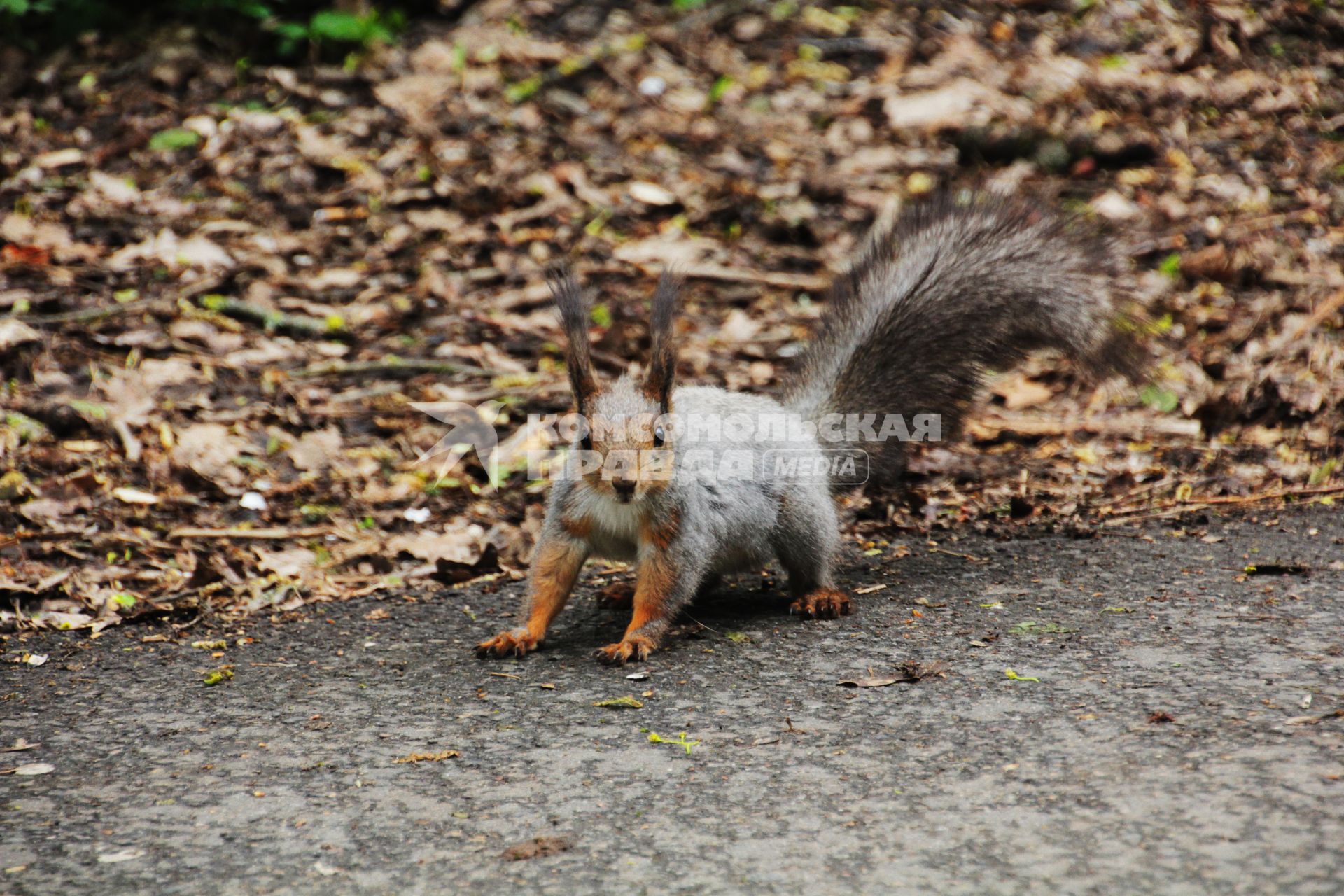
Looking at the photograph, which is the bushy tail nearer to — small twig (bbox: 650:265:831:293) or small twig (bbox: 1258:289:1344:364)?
small twig (bbox: 1258:289:1344:364)

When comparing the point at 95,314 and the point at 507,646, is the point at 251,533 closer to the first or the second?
the point at 507,646

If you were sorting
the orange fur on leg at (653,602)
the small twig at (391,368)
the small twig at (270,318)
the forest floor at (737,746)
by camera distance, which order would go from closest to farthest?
the forest floor at (737,746) < the orange fur on leg at (653,602) < the small twig at (391,368) < the small twig at (270,318)

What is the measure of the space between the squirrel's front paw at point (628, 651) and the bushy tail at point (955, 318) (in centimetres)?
102

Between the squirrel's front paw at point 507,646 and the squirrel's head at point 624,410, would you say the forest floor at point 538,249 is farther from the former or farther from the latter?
the squirrel's head at point 624,410

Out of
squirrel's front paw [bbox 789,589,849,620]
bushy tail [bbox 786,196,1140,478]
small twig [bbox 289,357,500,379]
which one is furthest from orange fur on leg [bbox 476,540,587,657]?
small twig [bbox 289,357,500,379]

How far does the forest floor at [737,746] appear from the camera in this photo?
6.31ft

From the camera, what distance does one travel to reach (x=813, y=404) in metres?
3.78

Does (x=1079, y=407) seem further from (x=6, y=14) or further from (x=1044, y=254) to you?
(x=6, y=14)

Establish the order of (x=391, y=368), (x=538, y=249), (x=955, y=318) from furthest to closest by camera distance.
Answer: (x=538, y=249), (x=391, y=368), (x=955, y=318)

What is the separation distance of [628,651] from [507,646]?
0.32 metres

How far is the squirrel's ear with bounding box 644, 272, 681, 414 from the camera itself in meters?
2.99

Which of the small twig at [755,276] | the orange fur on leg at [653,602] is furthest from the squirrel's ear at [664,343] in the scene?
the small twig at [755,276]

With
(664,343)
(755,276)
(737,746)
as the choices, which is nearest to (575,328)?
(664,343)

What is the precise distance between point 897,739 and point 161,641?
1.96 meters
